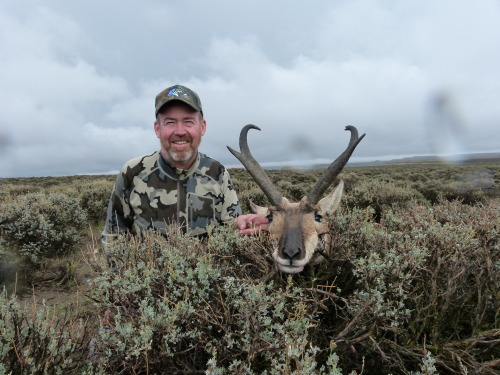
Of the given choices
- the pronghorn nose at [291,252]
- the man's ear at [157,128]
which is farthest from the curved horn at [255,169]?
the man's ear at [157,128]

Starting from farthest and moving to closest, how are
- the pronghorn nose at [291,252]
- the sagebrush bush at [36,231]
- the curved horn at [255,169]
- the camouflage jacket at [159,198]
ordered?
the sagebrush bush at [36,231]
the camouflage jacket at [159,198]
the curved horn at [255,169]
the pronghorn nose at [291,252]

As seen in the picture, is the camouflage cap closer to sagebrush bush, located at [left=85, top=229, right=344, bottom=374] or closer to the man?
the man

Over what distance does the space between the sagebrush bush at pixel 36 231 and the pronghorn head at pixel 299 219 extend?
23.0 feet

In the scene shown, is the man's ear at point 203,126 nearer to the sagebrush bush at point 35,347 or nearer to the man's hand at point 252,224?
the man's hand at point 252,224

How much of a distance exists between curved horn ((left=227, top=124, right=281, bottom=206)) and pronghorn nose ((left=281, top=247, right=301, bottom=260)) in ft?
3.39

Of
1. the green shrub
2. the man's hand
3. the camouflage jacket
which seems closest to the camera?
the man's hand

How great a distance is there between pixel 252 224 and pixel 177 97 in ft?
7.43

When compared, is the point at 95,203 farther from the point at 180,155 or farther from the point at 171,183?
the point at 180,155

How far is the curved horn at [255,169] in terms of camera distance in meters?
3.71

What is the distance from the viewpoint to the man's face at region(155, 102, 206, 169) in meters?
4.66

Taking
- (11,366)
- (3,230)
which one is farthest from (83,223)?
(11,366)

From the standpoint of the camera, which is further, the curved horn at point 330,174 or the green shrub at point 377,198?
the green shrub at point 377,198

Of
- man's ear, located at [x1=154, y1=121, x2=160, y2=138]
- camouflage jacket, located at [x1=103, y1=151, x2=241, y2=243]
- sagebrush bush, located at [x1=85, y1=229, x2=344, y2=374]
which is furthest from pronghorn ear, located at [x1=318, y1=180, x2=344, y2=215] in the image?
man's ear, located at [x1=154, y1=121, x2=160, y2=138]

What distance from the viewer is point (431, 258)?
9.37 feet
